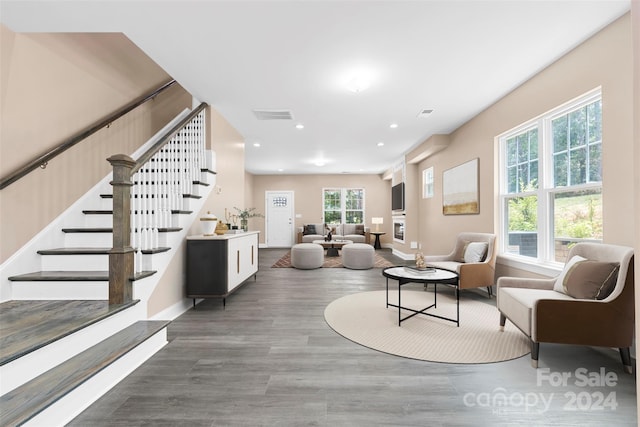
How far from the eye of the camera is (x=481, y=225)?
4.13 m

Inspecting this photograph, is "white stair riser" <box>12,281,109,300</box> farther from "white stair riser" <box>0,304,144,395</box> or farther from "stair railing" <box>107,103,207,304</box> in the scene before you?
"white stair riser" <box>0,304,144,395</box>

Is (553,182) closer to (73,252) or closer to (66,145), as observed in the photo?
Answer: (73,252)

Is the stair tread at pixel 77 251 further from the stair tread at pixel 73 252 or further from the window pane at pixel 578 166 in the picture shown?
the window pane at pixel 578 166

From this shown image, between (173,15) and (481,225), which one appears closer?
(173,15)

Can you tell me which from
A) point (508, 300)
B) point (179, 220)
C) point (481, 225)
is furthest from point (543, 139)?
point (179, 220)

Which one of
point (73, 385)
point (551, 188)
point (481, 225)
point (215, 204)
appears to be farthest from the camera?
point (481, 225)

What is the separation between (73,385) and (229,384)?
834mm

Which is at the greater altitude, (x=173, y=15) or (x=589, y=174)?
(x=173, y=15)

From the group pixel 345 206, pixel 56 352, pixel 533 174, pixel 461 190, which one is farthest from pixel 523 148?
pixel 345 206

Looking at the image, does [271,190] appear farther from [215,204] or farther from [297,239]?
[215,204]

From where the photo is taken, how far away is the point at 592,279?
6.60ft

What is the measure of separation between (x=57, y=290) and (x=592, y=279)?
14.0 ft

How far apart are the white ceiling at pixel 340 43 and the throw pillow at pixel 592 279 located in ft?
6.48

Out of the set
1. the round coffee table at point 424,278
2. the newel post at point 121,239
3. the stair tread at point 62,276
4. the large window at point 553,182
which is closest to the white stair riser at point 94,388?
the newel post at point 121,239
